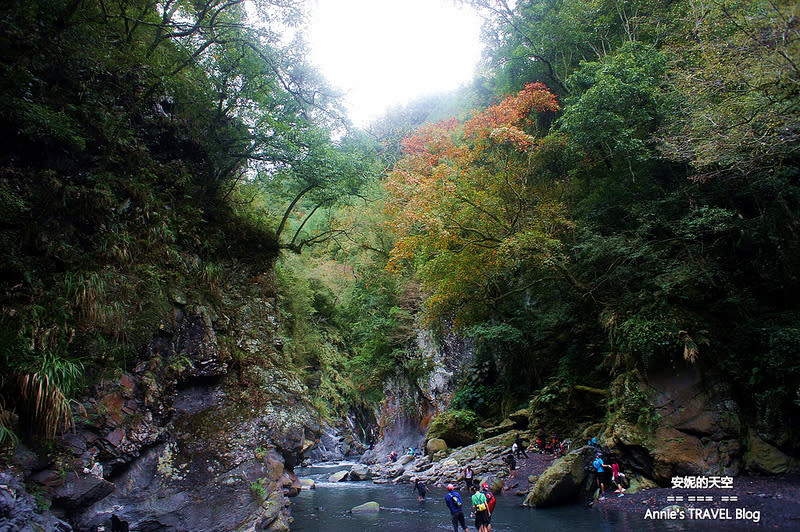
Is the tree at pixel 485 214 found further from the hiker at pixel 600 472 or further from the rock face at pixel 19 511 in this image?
the rock face at pixel 19 511

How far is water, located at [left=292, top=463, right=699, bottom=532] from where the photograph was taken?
824cm

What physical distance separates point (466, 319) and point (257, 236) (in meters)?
9.36

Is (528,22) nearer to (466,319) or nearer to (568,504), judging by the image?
(466,319)

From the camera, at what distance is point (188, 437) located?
7484mm

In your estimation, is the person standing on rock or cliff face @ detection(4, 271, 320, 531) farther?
the person standing on rock

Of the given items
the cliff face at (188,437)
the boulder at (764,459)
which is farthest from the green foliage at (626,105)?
the cliff face at (188,437)

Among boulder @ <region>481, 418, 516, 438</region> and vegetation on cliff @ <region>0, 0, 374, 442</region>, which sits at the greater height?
vegetation on cliff @ <region>0, 0, 374, 442</region>

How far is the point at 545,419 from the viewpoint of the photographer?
14109 mm

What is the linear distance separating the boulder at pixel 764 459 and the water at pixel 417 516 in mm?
2818

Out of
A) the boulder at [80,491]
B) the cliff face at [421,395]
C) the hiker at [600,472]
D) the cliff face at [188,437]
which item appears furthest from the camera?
the cliff face at [421,395]

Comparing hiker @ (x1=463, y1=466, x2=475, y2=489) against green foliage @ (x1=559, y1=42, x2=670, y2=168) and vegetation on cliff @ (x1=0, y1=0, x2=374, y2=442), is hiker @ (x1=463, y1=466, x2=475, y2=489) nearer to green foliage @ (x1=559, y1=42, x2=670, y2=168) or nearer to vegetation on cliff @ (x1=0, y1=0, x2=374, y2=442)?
vegetation on cliff @ (x1=0, y1=0, x2=374, y2=442)

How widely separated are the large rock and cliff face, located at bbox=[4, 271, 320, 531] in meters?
5.68

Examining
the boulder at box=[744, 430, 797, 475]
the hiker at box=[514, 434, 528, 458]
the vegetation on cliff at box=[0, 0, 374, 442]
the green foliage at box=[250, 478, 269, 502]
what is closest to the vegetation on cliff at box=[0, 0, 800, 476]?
the vegetation on cliff at box=[0, 0, 374, 442]

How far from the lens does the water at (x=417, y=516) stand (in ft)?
27.0
